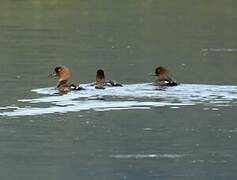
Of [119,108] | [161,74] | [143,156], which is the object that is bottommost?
[143,156]

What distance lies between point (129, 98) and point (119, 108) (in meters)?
1.13

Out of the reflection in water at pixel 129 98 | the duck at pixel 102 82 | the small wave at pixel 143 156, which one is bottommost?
the small wave at pixel 143 156

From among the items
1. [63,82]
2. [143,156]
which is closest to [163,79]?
[63,82]

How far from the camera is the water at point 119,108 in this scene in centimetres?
1335

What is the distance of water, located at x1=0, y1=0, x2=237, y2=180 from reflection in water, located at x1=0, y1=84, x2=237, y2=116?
0.6 inches

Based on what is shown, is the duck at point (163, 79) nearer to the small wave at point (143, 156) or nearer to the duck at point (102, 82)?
the duck at point (102, 82)

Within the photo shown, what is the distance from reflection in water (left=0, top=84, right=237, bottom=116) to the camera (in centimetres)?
1738

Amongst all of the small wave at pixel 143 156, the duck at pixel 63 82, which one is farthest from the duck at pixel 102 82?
the small wave at pixel 143 156

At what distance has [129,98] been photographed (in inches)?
731

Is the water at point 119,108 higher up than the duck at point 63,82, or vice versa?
the duck at point 63,82

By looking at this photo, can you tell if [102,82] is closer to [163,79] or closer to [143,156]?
[163,79]

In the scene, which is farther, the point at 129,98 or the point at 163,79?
the point at 163,79

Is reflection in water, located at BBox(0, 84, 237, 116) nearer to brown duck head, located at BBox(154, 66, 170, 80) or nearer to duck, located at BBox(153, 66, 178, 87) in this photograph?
duck, located at BBox(153, 66, 178, 87)

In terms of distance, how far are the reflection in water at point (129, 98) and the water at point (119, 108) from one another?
0.05 feet
